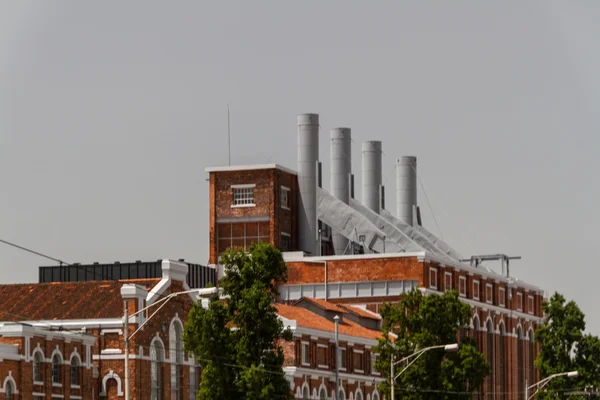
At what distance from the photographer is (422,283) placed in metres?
150

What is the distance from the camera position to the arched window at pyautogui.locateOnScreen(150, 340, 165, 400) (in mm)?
105562

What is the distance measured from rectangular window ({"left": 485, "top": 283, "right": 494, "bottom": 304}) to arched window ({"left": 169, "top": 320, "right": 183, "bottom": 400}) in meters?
60.7

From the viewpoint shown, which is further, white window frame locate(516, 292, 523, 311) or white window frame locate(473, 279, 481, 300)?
white window frame locate(516, 292, 523, 311)

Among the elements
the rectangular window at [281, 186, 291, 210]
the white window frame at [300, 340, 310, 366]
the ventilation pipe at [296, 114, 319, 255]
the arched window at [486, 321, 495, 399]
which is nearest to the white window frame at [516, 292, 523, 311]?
the arched window at [486, 321, 495, 399]

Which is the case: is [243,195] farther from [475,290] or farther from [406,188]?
[406,188]

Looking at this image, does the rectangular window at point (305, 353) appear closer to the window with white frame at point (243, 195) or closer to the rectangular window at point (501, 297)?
the window with white frame at point (243, 195)

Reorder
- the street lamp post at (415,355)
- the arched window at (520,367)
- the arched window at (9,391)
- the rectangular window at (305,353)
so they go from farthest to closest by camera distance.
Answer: the arched window at (520,367), the rectangular window at (305,353), the street lamp post at (415,355), the arched window at (9,391)

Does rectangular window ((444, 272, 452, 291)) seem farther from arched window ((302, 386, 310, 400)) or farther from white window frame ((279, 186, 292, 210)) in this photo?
arched window ((302, 386, 310, 400))

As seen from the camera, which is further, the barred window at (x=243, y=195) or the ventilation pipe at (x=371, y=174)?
the ventilation pipe at (x=371, y=174)

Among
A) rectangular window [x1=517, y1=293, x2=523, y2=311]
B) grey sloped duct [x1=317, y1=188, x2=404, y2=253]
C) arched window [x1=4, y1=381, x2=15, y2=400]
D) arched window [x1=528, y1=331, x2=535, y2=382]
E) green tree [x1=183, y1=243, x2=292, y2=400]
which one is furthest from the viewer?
arched window [x1=528, y1=331, x2=535, y2=382]

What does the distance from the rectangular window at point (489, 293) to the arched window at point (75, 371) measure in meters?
69.7

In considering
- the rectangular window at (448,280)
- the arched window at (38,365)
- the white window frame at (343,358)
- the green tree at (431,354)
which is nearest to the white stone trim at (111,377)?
the arched window at (38,365)

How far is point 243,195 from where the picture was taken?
160250 mm

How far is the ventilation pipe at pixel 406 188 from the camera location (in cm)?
18962
